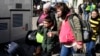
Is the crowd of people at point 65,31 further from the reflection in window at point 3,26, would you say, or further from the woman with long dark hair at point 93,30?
the reflection in window at point 3,26

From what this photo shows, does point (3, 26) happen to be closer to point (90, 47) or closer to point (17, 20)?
point (17, 20)

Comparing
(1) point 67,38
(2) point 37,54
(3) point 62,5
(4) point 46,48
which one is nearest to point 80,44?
(1) point 67,38

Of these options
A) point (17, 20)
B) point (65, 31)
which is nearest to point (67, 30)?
point (65, 31)

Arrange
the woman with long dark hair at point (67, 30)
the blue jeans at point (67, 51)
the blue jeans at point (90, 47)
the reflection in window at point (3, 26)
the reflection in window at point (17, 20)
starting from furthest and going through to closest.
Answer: the reflection in window at point (17, 20)
the reflection in window at point (3, 26)
the blue jeans at point (90, 47)
the blue jeans at point (67, 51)
the woman with long dark hair at point (67, 30)

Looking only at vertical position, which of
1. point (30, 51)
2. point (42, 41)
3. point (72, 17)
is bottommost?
point (30, 51)

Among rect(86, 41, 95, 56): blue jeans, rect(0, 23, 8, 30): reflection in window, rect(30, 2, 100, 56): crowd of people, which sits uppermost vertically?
rect(30, 2, 100, 56): crowd of people

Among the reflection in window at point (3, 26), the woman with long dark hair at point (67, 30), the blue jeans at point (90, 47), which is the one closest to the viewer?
the woman with long dark hair at point (67, 30)

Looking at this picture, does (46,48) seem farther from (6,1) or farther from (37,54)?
(6,1)

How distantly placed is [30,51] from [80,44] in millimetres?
5454

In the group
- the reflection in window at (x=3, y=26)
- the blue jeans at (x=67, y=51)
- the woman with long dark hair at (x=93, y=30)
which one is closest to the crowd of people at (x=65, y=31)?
the blue jeans at (x=67, y=51)

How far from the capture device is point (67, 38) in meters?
6.89

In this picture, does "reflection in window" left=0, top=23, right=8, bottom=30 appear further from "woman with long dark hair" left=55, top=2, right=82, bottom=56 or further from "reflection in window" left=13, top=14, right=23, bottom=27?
"woman with long dark hair" left=55, top=2, right=82, bottom=56

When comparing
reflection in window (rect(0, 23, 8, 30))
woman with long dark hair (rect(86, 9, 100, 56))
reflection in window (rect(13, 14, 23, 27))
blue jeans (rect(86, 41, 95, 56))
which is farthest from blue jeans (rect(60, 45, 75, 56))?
reflection in window (rect(13, 14, 23, 27))

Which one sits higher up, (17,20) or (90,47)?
(17,20)
